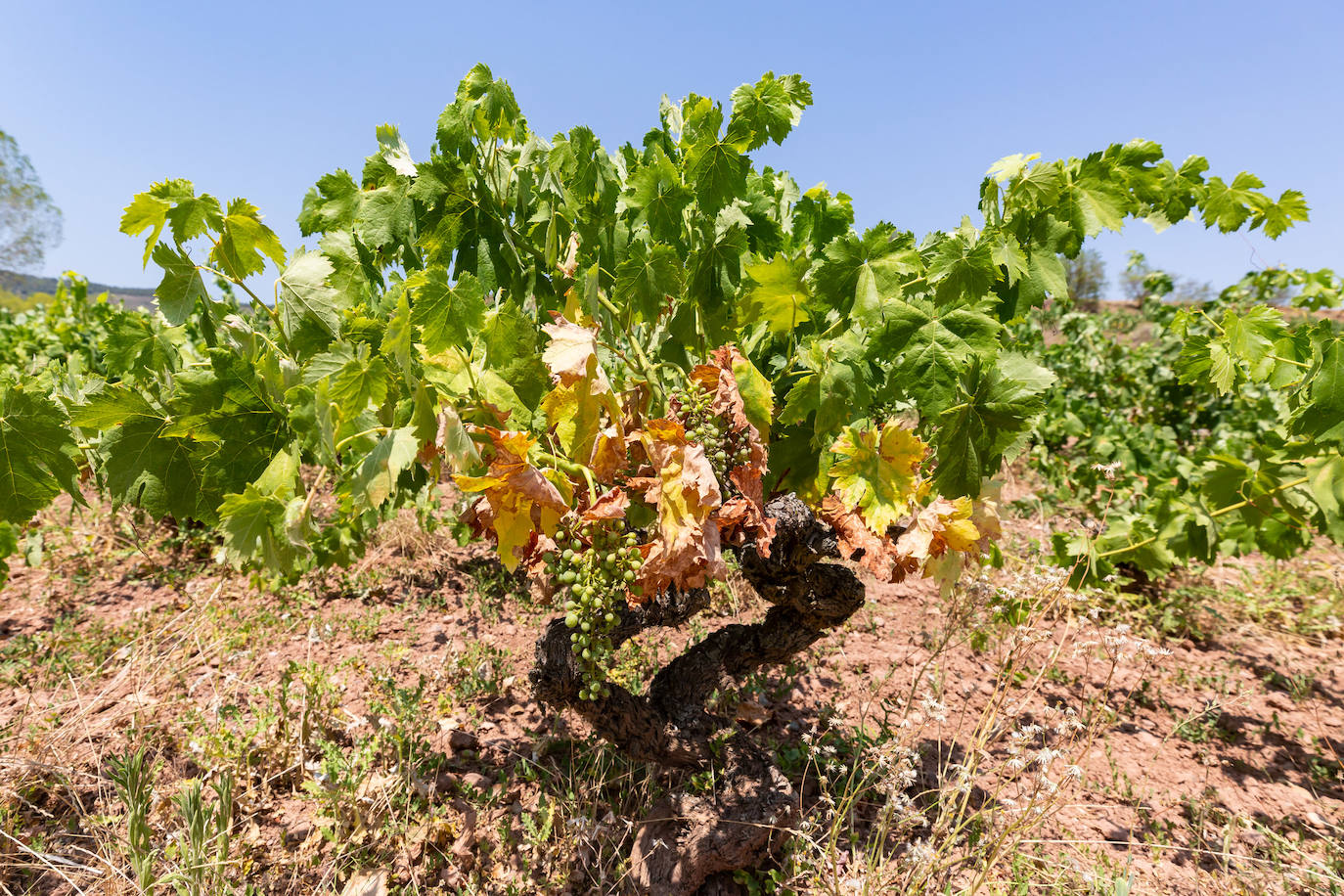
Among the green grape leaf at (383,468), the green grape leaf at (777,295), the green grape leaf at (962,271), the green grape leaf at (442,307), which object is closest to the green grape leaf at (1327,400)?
the green grape leaf at (962,271)

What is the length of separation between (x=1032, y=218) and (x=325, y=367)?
56.2 inches

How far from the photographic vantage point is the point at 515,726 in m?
2.65

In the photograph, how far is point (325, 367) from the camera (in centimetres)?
109

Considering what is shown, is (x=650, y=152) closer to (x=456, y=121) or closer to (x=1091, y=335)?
(x=456, y=121)

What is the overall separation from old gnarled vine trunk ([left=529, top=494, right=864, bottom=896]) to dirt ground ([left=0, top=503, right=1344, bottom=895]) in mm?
149

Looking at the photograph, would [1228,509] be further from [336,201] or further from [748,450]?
[336,201]

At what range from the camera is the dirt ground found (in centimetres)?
200

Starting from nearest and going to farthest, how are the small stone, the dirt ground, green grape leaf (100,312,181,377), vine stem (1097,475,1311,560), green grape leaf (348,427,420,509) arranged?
green grape leaf (348,427,420,509) < green grape leaf (100,312,181,377) < the dirt ground < the small stone < vine stem (1097,475,1311,560)

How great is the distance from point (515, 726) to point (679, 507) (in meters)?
1.96

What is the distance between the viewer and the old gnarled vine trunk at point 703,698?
1.67 metres

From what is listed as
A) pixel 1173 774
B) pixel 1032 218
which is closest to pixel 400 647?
pixel 1032 218

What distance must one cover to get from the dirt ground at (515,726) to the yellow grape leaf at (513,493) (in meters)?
1.24

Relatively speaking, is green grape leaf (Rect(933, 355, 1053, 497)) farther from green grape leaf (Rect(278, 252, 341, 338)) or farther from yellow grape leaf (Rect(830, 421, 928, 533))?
green grape leaf (Rect(278, 252, 341, 338))

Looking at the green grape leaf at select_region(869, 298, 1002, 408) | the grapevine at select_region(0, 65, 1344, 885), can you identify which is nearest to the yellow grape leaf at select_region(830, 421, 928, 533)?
the grapevine at select_region(0, 65, 1344, 885)
